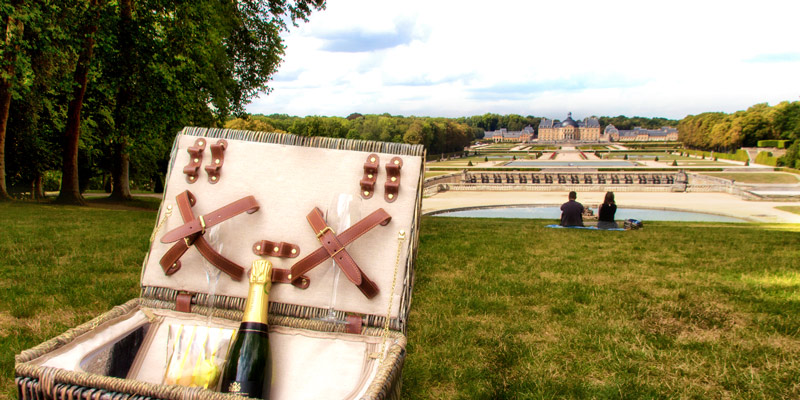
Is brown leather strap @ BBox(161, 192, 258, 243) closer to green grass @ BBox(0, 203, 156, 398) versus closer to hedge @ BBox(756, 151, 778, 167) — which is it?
green grass @ BBox(0, 203, 156, 398)

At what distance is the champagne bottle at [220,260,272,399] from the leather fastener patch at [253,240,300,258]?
209 mm

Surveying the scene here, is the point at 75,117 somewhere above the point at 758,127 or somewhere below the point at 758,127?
below

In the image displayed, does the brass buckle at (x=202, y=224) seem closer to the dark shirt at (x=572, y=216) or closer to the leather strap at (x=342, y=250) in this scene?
the leather strap at (x=342, y=250)

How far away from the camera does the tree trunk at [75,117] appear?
13.6 metres

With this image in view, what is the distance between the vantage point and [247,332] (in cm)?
225

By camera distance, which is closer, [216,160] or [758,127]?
[216,160]

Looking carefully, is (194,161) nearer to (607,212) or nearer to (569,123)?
(607,212)

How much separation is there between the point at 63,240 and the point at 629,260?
23.7ft

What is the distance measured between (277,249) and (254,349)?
1.67ft

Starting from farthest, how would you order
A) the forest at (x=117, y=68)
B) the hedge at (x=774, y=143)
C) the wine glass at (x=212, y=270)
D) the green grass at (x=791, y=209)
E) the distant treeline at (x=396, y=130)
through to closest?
the distant treeline at (x=396, y=130), the hedge at (x=774, y=143), the green grass at (x=791, y=209), the forest at (x=117, y=68), the wine glass at (x=212, y=270)

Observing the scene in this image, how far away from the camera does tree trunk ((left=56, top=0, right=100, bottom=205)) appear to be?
13645 millimetres

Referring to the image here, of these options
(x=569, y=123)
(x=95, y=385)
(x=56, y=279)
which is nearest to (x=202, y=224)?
(x=95, y=385)

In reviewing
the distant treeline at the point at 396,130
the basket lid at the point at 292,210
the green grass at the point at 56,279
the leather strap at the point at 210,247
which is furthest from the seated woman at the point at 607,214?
the distant treeline at the point at 396,130

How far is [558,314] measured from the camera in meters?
A: 3.86
